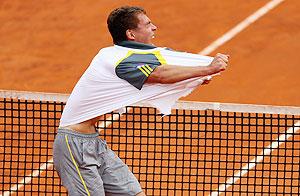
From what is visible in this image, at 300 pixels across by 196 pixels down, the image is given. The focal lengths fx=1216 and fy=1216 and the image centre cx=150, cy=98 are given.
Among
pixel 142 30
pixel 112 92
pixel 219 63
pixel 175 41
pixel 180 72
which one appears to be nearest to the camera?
pixel 219 63

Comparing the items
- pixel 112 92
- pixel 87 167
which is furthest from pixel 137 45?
pixel 87 167

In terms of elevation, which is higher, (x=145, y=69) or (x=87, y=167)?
(x=145, y=69)

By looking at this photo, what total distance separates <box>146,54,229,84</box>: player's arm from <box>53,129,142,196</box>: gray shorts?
623 millimetres

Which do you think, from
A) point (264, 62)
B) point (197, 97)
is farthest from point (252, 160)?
point (264, 62)

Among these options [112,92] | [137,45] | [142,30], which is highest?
[142,30]

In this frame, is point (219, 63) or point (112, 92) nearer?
point (219, 63)

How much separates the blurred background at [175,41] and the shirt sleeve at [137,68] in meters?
6.75

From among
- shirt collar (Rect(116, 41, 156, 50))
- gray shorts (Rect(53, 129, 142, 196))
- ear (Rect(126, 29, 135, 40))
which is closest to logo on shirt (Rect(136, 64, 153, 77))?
shirt collar (Rect(116, 41, 156, 50))

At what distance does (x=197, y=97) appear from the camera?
14297 mm

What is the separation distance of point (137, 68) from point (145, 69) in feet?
0.16

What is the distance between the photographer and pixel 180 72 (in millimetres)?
7398

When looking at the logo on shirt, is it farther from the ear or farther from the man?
the ear

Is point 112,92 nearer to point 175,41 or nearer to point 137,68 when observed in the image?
point 137,68

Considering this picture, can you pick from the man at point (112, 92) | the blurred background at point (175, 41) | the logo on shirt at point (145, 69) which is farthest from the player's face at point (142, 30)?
the blurred background at point (175, 41)
